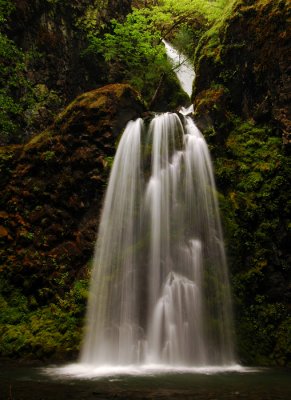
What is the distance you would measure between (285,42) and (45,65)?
10367 mm

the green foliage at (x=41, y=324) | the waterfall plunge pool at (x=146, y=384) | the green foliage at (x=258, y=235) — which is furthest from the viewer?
the green foliage at (x=41, y=324)

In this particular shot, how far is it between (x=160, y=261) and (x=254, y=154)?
456cm

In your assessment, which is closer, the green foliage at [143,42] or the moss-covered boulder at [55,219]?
the moss-covered boulder at [55,219]

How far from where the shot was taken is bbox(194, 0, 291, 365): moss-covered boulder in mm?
8930

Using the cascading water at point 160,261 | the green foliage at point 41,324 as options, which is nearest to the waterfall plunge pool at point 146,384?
Result: the cascading water at point 160,261

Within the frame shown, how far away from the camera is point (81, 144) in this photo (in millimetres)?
12102

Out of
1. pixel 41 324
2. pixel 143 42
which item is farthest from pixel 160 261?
pixel 143 42

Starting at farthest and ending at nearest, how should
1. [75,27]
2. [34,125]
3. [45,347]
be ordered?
[75,27]
[34,125]
[45,347]

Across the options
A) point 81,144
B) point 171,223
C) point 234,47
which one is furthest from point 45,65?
point 171,223

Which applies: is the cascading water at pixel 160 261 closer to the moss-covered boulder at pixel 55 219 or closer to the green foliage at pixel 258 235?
the green foliage at pixel 258 235

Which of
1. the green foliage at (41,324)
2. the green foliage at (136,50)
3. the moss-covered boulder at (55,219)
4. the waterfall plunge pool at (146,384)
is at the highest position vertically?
the green foliage at (136,50)

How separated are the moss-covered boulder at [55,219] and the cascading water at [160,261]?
0.58 meters

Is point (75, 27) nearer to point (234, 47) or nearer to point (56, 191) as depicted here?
point (234, 47)

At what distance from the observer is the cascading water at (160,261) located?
8.30m
